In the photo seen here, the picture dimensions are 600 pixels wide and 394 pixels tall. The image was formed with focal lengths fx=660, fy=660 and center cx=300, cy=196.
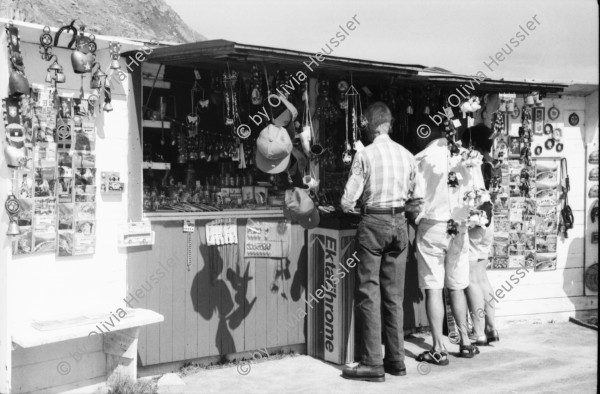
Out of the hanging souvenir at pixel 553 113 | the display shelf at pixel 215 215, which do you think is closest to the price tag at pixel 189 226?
the display shelf at pixel 215 215

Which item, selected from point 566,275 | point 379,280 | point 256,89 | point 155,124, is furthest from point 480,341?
point 155,124

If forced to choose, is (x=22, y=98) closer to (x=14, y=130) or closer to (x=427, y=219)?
(x=14, y=130)

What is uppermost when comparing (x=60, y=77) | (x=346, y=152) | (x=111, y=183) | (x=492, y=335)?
(x=60, y=77)

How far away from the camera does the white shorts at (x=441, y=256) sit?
5.99m

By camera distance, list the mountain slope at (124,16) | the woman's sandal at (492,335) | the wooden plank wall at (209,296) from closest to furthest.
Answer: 1. the wooden plank wall at (209,296)
2. the woman's sandal at (492,335)
3. the mountain slope at (124,16)

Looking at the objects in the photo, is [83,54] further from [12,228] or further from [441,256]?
[441,256]

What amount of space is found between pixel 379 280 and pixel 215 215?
1529 mm

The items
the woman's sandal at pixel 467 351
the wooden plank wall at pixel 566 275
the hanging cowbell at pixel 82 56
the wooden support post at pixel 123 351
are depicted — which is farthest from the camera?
the wooden plank wall at pixel 566 275

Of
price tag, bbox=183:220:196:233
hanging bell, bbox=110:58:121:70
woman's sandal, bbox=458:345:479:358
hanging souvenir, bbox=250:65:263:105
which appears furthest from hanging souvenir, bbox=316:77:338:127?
woman's sandal, bbox=458:345:479:358

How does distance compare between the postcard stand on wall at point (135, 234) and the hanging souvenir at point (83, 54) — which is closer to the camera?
the hanging souvenir at point (83, 54)

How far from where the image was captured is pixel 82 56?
4793mm

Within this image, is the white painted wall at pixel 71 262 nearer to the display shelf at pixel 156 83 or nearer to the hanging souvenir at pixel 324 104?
the display shelf at pixel 156 83

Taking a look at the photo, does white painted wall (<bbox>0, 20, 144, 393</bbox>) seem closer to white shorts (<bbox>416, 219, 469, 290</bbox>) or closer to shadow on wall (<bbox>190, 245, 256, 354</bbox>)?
shadow on wall (<bbox>190, 245, 256, 354</bbox>)

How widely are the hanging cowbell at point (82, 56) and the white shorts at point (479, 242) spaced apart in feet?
12.7
